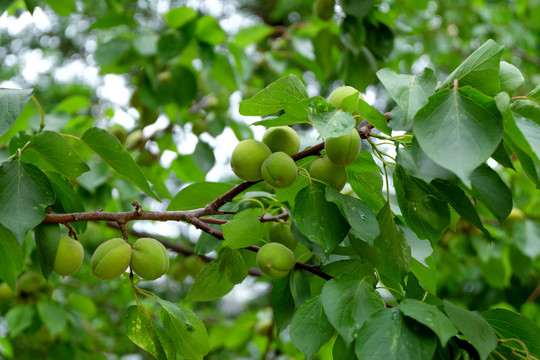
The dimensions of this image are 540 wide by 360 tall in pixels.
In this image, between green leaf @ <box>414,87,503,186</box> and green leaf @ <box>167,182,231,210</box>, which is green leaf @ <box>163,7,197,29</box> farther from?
green leaf @ <box>414,87,503,186</box>

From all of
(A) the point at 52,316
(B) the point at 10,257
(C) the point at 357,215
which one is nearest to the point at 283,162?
(C) the point at 357,215

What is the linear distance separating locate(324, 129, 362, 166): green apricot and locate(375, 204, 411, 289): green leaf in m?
0.17

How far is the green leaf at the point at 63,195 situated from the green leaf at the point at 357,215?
0.57 m

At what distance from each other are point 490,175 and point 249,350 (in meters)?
2.11

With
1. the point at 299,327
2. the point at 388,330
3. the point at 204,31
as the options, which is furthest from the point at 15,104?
the point at 204,31

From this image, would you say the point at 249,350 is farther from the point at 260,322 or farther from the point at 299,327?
the point at 299,327

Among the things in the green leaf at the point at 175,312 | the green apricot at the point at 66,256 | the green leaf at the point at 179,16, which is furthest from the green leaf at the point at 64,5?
the green leaf at the point at 175,312

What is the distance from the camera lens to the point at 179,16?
1954 mm

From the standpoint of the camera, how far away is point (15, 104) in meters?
0.87

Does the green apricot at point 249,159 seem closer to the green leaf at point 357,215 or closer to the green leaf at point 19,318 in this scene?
the green leaf at point 357,215

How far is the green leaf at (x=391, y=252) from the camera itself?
90 centimetres

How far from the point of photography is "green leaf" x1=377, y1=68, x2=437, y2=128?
2.37 ft

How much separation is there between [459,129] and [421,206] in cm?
23

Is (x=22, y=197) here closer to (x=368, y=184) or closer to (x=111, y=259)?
(x=111, y=259)
